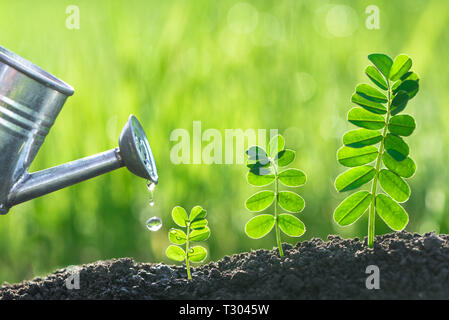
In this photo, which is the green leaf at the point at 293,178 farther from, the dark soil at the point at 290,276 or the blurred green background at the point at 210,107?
the blurred green background at the point at 210,107

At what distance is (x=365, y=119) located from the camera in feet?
4.02

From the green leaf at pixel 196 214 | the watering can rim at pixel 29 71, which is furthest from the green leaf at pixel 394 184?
the watering can rim at pixel 29 71

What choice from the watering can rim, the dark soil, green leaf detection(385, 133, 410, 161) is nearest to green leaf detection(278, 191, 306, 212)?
the dark soil

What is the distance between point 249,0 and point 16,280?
1680mm

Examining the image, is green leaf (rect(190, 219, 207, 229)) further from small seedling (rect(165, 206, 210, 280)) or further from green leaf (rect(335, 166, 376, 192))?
green leaf (rect(335, 166, 376, 192))

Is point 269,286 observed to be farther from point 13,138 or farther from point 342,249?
point 13,138

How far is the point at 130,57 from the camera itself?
2.62m

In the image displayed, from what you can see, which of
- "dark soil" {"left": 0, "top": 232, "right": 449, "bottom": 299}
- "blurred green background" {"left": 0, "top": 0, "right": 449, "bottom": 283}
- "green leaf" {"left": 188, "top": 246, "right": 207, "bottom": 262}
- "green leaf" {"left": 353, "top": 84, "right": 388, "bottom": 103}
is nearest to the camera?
"dark soil" {"left": 0, "top": 232, "right": 449, "bottom": 299}

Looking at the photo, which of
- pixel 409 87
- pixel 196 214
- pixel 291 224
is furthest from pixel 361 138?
pixel 196 214

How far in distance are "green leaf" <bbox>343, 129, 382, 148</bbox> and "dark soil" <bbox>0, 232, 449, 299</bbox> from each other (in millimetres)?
234

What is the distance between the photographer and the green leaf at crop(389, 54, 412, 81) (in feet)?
3.94

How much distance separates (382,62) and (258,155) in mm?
325

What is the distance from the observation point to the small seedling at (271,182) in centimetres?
129

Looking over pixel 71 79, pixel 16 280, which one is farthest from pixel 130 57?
pixel 16 280
